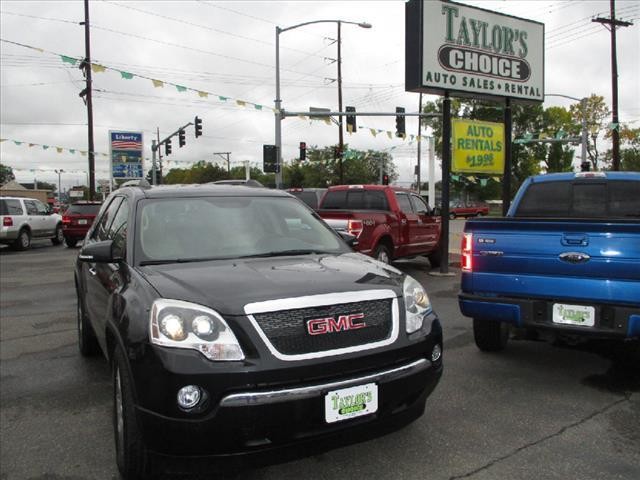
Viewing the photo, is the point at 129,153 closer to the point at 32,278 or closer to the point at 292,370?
the point at 32,278

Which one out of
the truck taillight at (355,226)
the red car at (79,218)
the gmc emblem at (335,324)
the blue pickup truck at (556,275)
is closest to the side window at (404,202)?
the truck taillight at (355,226)

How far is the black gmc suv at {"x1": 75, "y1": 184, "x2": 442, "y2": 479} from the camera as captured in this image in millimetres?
2500

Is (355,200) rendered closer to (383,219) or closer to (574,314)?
(383,219)

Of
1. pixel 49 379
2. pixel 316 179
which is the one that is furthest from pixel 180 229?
pixel 316 179

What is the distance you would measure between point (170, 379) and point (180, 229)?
141cm

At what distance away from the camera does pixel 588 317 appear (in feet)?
13.8

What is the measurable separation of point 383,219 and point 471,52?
4145mm

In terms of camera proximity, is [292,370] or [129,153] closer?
[292,370]

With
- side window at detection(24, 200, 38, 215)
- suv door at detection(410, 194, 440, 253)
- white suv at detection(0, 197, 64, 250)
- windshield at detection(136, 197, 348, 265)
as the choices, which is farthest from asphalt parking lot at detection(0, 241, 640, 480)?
side window at detection(24, 200, 38, 215)

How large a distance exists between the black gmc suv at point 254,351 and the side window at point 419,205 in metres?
8.13

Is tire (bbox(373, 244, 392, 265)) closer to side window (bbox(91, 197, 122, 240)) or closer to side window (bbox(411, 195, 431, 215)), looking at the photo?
side window (bbox(411, 195, 431, 215))

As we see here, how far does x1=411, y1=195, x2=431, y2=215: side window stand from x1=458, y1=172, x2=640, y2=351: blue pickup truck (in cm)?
630

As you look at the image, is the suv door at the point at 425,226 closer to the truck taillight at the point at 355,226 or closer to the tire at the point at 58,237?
the truck taillight at the point at 355,226

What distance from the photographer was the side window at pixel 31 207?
19.5 metres
